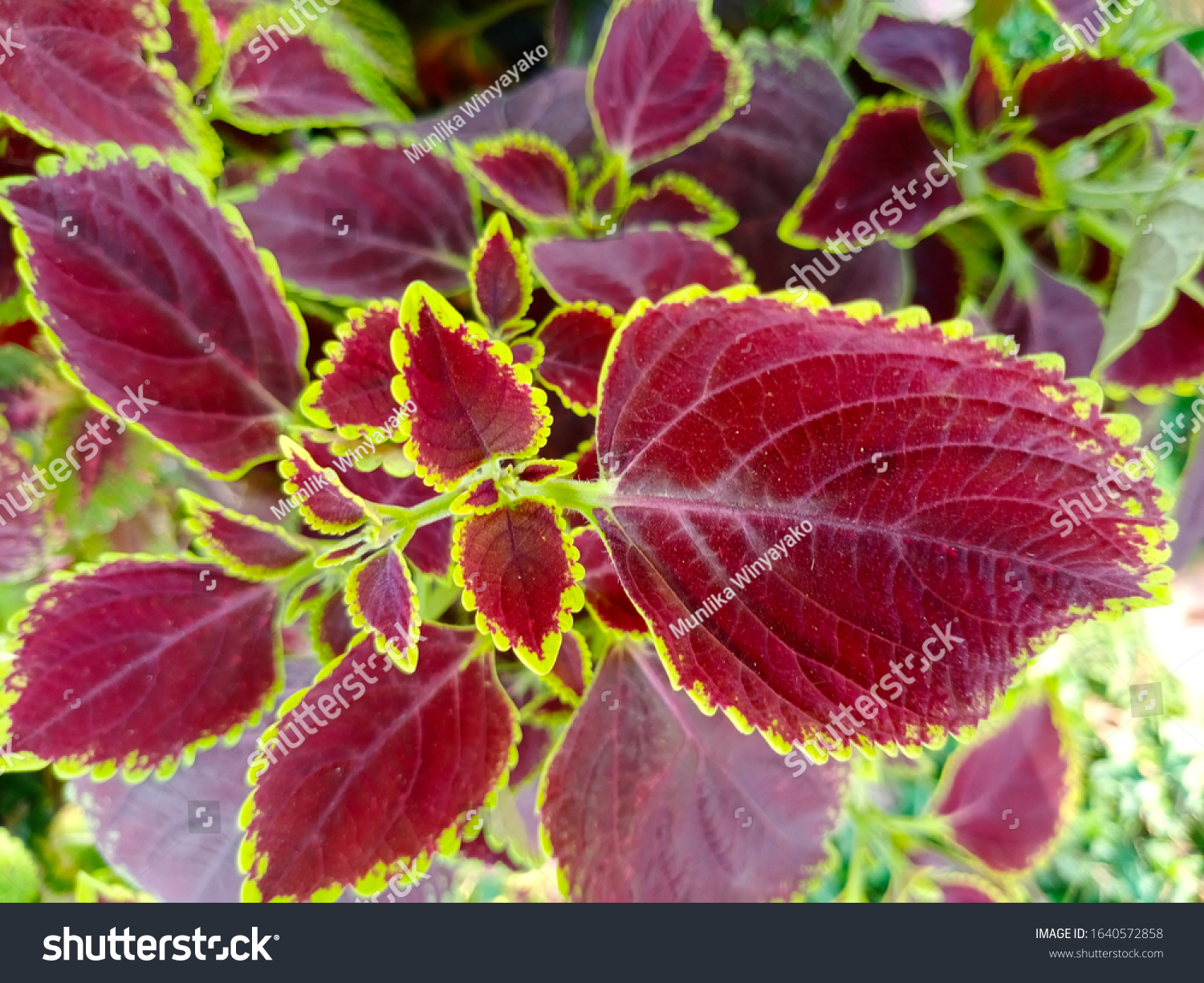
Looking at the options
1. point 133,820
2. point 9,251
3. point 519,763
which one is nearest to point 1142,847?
point 519,763

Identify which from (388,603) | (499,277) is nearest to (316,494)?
(388,603)

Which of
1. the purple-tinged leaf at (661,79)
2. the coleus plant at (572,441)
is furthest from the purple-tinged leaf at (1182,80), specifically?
the purple-tinged leaf at (661,79)

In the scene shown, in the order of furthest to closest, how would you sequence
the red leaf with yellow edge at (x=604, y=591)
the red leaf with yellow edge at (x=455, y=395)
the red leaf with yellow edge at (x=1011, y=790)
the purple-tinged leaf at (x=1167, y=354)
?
the red leaf with yellow edge at (x=1011, y=790) < the purple-tinged leaf at (x=1167, y=354) < the red leaf with yellow edge at (x=604, y=591) < the red leaf with yellow edge at (x=455, y=395)

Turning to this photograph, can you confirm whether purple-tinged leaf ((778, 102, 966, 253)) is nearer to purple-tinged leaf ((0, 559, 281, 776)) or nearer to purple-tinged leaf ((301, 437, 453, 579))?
purple-tinged leaf ((301, 437, 453, 579))

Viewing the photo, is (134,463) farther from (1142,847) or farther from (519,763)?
(1142,847)

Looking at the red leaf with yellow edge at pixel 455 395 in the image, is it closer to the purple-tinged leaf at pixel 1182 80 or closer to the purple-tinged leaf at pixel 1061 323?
the purple-tinged leaf at pixel 1061 323

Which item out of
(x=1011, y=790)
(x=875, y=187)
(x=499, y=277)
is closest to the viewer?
(x=499, y=277)

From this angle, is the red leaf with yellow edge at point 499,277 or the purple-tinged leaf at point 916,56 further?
the purple-tinged leaf at point 916,56

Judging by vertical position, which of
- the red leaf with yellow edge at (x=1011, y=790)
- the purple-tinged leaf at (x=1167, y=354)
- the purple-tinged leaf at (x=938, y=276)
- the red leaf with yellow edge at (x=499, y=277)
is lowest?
the red leaf with yellow edge at (x=1011, y=790)

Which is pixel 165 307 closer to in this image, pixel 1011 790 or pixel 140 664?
pixel 140 664
